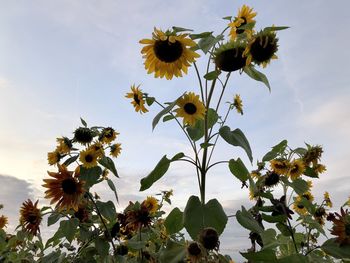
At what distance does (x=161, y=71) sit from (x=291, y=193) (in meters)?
1.86

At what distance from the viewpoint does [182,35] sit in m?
2.17

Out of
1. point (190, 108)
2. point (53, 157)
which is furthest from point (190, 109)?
point (53, 157)

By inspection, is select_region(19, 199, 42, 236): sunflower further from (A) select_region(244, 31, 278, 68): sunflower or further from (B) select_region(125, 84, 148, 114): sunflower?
(A) select_region(244, 31, 278, 68): sunflower

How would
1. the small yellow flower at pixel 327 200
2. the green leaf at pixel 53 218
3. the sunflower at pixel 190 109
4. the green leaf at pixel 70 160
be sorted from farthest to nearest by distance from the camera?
the small yellow flower at pixel 327 200
the green leaf at pixel 70 160
the green leaf at pixel 53 218
the sunflower at pixel 190 109

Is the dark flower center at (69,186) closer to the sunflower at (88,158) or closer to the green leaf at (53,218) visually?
the green leaf at (53,218)

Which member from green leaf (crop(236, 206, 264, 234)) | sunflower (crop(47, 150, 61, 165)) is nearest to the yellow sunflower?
sunflower (crop(47, 150, 61, 165))

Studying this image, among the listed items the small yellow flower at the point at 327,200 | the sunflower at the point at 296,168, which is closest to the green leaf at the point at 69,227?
the sunflower at the point at 296,168

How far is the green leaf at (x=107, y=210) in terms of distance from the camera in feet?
9.44

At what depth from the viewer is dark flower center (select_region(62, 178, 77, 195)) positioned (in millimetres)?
2468

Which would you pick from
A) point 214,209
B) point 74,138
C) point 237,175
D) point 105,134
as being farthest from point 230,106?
point 214,209

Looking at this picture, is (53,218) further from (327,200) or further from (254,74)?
(327,200)

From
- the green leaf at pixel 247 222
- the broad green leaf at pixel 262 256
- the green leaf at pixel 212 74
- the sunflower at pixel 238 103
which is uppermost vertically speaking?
the sunflower at pixel 238 103

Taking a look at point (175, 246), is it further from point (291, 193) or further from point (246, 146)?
point (291, 193)

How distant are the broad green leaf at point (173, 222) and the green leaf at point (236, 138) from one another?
1.64 ft
